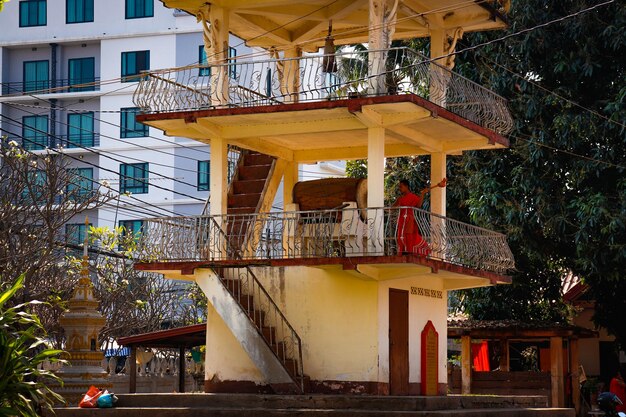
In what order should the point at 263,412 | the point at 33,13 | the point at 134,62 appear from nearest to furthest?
the point at 263,412, the point at 134,62, the point at 33,13

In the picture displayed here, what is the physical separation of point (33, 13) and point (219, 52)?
4335 centimetres

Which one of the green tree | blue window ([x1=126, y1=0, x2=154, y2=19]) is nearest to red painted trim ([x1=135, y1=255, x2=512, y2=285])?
the green tree

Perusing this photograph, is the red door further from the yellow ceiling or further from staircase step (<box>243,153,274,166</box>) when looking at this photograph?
the yellow ceiling

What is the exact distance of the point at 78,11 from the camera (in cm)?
6994

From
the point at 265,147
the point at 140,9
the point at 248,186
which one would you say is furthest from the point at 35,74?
the point at 265,147

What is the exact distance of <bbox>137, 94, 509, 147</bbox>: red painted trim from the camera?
88.9 ft

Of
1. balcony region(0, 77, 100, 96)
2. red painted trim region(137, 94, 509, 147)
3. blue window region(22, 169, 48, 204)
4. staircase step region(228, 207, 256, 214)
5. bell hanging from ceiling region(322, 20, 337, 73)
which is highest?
balcony region(0, 77, 100, 96)

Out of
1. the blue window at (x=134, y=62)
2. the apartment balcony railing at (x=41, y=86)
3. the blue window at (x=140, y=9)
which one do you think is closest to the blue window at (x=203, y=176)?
the blue window at (x=134, y=62)

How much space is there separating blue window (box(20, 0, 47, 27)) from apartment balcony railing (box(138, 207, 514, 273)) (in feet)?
141

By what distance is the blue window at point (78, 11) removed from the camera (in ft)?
229

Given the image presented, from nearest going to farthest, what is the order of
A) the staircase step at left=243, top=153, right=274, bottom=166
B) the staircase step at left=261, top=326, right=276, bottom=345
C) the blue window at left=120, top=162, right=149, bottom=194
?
the staircase step at left=261, top=326, right=276, bottom=345 → the staircase step at left=243, top=153, right=274, bottom=166 → the blue window at left=120, top=162, right=149, bottom=194

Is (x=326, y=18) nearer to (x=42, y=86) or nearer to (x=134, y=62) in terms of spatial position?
(x=134, y=62)

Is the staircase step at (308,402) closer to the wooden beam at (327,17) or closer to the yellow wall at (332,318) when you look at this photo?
the yellow wall at (332,318)

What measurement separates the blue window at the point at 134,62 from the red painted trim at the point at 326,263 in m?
39.8
